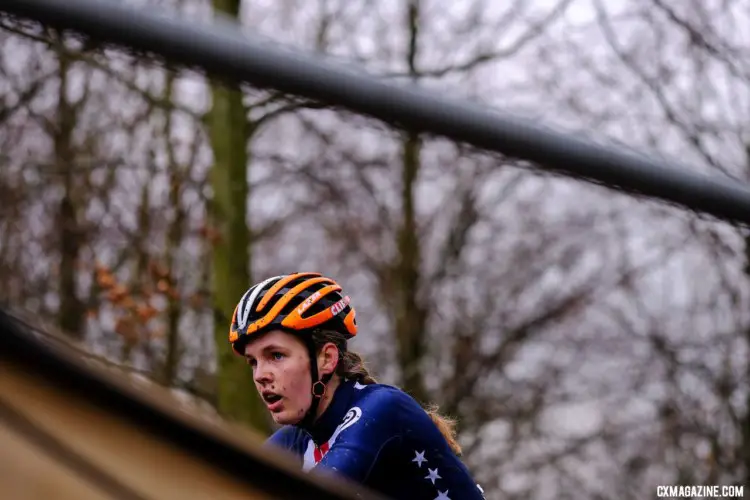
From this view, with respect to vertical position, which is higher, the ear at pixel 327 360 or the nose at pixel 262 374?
the ear at pixel 327 360

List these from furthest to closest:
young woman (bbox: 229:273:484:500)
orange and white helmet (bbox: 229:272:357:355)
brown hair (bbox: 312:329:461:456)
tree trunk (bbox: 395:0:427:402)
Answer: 1. tree trunk (bbox: 395:0:427:402)
2. brown hair (bbox: 312:329:461:456)
3. orange and white helmet (bbox: 229:272:357:355)
4. young woman (bbox: 229:273:484:500)

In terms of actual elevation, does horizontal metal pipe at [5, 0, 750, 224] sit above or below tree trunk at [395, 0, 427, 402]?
above

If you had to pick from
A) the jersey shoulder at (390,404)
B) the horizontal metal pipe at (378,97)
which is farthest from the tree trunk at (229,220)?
the horizontal metal pipe at (378,97)

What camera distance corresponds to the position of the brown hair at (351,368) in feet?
12.2

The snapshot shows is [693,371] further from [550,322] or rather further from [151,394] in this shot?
[151,394]

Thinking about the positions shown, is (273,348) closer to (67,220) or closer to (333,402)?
(333,402)

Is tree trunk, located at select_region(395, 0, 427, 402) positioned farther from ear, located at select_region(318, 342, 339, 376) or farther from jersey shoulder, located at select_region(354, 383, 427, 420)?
jersey shoulder, located at select_region(354, 383, 427, 420)

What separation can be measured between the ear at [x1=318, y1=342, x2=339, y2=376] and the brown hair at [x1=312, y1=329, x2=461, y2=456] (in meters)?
0.02

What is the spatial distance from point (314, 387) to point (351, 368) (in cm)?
17

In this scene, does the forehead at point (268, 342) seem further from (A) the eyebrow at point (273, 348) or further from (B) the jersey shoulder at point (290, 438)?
(B) the jersey shoulder at point (290, 438)

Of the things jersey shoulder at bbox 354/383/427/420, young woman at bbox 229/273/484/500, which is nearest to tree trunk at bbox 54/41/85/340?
young woman at bbox 229/273/484/500

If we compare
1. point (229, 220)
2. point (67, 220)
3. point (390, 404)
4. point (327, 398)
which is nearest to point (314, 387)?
point (327, 398)

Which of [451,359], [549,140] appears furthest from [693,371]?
[549,140]

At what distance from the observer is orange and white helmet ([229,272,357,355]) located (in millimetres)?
3592
